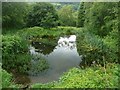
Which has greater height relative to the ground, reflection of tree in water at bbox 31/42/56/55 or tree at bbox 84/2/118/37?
tree at bbox 84/2/118/37

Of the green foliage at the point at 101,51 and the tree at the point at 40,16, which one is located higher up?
the tree at the point at 40,16

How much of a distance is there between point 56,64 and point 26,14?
14.4 meters

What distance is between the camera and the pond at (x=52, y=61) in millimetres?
10668

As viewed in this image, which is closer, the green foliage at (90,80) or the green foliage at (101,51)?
the green foliage at (90,80)

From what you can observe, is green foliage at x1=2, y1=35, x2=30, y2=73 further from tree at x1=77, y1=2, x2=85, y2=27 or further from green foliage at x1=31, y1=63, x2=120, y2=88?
tree at x1=77, y1=2, x2=85, y2=27

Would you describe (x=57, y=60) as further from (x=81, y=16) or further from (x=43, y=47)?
(x=81, y=16)

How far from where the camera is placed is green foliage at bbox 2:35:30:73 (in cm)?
1124

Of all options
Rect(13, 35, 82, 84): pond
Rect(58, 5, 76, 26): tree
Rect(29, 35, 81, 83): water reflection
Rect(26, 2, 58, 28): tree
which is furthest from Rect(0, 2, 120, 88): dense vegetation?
Rect(58, 5, 76, 26): tree

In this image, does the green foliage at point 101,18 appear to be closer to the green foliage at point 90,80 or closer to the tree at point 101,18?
the tree at point 101,18

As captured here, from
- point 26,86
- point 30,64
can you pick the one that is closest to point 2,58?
point 30,64

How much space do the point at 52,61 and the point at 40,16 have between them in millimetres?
13990

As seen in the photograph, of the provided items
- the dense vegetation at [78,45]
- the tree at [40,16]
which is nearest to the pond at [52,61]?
the dense vegetation at [78,45]

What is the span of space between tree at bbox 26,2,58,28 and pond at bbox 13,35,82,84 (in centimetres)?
778

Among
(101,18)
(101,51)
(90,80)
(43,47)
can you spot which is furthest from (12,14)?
(90,80)
